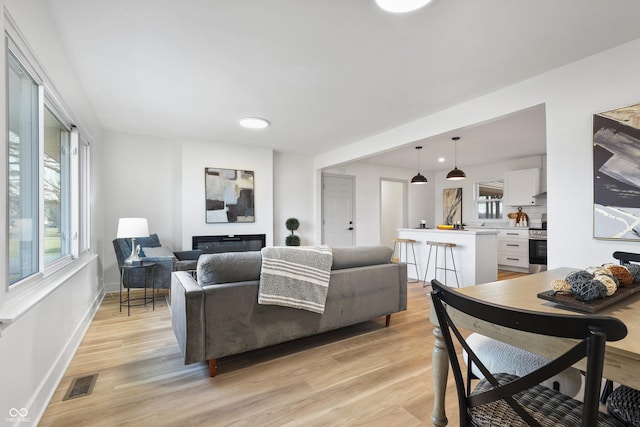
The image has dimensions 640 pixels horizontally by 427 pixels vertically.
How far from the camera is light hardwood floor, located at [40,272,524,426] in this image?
166 cm

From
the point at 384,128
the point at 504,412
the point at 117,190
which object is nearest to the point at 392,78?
the point at 384,128

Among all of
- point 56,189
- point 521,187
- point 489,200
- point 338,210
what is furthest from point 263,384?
A: point 489,200

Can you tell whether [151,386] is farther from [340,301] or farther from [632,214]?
[632,214]

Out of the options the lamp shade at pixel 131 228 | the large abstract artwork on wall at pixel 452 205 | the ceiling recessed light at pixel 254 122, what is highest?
the ceiling recessed light at pixel 254 122

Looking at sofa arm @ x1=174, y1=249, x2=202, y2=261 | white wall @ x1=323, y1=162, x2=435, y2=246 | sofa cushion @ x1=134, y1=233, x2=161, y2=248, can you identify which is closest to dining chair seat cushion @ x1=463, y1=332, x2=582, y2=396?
sofa arm @ x1=174, y1=249, x2=202, y2=261

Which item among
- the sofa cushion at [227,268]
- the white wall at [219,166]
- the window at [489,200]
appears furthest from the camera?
the window at [489,200]

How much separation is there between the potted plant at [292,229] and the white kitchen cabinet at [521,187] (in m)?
4.57

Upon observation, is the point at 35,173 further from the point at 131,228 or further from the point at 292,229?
the point at 292,229

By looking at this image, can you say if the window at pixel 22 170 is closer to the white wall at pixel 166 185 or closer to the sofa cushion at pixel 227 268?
the sofa cushion at pixel 227 268

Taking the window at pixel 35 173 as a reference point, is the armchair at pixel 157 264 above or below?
below

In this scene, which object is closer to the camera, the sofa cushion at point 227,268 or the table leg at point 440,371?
the table leg at point 440,371

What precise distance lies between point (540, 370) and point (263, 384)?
5.64 feet

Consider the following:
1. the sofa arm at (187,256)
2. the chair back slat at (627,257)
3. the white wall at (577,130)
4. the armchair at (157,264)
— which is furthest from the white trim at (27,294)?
the white wall at (577,130)

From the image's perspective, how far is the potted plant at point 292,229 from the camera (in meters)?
5.90
